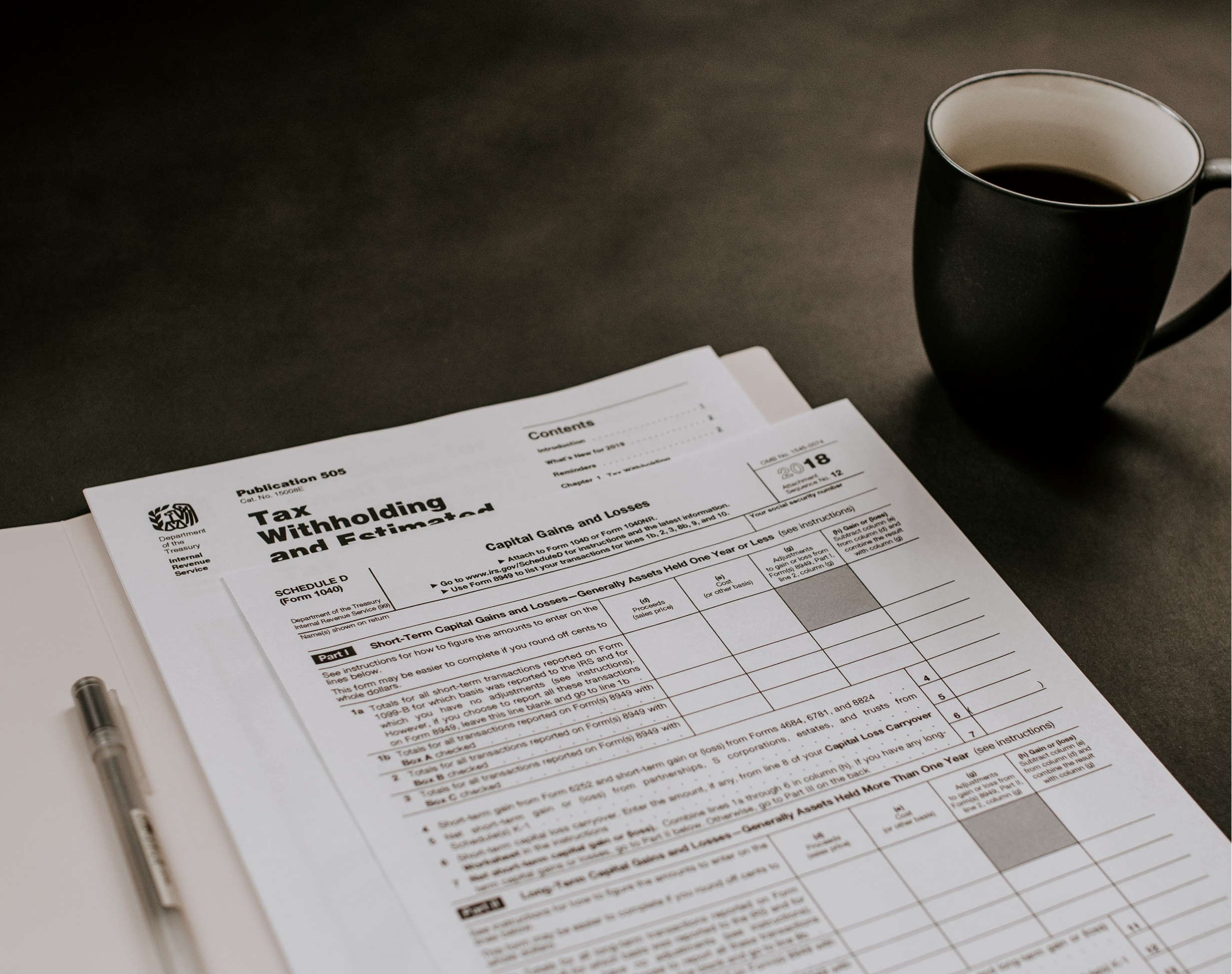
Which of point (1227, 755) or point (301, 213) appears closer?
point (1227, 755)

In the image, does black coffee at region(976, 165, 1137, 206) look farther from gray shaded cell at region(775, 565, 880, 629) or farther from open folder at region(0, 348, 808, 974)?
open folder at region(0, 348, 808, 974)

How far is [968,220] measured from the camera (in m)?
0.55

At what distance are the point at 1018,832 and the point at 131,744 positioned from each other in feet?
1.11

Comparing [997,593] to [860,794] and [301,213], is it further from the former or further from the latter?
[301,213]

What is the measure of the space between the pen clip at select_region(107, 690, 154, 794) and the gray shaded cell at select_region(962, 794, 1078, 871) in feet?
1.01

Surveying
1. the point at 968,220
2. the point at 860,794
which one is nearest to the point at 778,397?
the point at 968,220

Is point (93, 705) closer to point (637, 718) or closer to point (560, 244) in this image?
point (637, 718)

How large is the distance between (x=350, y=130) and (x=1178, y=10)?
26.6 inches

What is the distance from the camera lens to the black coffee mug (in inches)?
20.7

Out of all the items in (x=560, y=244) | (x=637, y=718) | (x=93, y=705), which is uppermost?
(x=560, y=244)

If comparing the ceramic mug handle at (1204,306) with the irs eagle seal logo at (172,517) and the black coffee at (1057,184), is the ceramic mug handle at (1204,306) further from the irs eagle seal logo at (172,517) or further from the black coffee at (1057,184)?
the irs eagle seal logo at (172,517)

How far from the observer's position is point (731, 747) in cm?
46

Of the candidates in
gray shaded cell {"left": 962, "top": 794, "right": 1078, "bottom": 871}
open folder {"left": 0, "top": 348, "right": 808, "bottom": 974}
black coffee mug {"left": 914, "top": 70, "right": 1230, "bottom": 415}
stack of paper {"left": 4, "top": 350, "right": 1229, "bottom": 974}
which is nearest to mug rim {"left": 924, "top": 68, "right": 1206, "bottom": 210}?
black coffee mug {"left": 914, "top": 70, "right": 1230, "bottom": 415}

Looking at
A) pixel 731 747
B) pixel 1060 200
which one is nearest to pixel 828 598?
pixel 731 747
